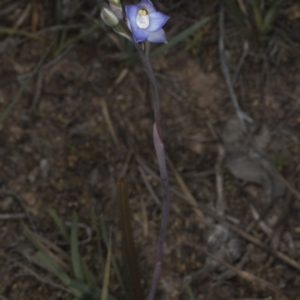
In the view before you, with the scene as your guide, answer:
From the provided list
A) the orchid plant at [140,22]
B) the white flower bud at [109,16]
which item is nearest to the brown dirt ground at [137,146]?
the orchid plant at [140,22]

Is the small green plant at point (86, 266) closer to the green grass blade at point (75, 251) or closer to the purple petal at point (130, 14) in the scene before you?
the green grass blade at point (75, 251)

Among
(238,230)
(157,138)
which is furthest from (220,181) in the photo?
(157,138)

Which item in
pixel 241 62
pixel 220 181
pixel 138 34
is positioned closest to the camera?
pixel 138 34

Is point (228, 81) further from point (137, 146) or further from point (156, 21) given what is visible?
point (156, 21)

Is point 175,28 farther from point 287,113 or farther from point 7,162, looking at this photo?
point 7,162

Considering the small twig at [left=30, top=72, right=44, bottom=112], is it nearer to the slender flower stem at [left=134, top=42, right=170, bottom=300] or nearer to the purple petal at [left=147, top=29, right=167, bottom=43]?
Result: the slender flower stem at [left=134, top=42, right=170, bottom=300]

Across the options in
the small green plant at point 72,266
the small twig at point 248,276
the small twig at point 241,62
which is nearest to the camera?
the small green plant at point 72,266

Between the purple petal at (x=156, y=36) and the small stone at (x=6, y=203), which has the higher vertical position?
the purple petal at (x=156, y=36)
